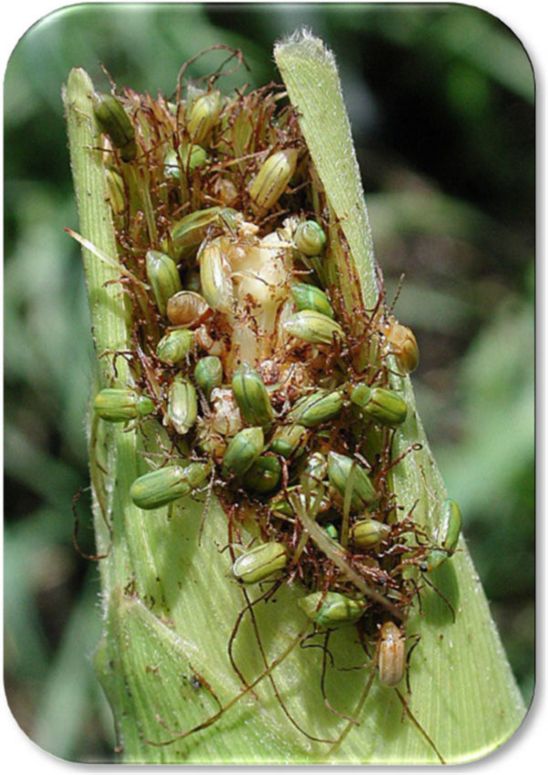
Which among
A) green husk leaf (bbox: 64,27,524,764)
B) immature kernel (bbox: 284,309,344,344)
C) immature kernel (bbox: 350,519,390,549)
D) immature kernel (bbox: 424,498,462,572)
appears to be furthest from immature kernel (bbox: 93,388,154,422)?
immature kernel (bbox: 424,498,462,572)

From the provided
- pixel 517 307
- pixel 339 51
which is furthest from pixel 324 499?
pixel 517 307

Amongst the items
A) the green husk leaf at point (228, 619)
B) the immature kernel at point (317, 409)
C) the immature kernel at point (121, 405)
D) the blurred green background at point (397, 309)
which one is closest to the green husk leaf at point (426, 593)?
the green husk leaf at point (228, 619)

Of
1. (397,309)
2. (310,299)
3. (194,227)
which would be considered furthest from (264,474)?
(397,309)

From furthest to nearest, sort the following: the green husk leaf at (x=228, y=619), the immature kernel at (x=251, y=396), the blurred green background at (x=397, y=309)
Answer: the blurred green background at (x=397, y=309) → the green husk leaf at (x=228, y=619) → the immature kernel at (x=251, y=396)

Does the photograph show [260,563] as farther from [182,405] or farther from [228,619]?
[182,405]

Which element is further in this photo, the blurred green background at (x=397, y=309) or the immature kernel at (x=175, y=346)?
the blurred green background at (x=397, y=309)

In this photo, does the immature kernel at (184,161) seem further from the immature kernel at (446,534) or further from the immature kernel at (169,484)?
the immature kernel at (446,534)
